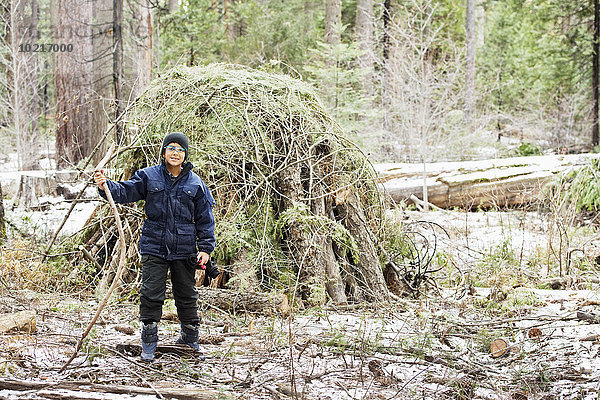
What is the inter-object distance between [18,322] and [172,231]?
1352 millimetres

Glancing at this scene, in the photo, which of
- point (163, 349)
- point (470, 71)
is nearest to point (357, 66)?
point (470, 71)

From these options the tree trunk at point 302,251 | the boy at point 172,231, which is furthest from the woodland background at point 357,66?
the boy at point 172,231

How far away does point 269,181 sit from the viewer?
5363 millimetres

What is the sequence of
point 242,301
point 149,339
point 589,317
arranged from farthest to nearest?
1. point 242,301
2. point 589,317
3. point 149,339

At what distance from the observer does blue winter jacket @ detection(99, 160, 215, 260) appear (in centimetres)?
384

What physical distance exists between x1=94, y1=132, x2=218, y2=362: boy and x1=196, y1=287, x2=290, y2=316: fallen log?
35.7 inches

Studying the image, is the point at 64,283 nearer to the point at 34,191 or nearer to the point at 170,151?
the point at 170,151

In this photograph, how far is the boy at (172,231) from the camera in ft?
12.6

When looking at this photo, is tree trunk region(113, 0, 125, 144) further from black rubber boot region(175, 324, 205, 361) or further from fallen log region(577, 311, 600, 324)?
fallen log region(577, 311, 600, 324)

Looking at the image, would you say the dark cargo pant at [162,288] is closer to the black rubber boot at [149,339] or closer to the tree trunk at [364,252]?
the black rubber boot at [149,339]

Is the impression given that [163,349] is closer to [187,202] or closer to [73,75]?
[187,202]

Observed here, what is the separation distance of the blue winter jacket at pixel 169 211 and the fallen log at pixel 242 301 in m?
1.06

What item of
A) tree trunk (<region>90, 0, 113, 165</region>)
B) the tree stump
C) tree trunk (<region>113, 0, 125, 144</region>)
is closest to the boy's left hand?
the tree stump

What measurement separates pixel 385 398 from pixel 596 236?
5895mm
